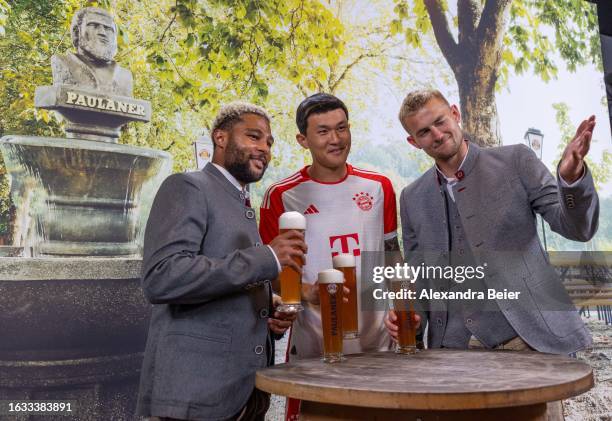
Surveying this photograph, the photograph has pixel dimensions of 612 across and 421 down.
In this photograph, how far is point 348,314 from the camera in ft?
5.64

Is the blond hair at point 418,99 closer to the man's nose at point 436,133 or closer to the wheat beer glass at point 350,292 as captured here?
the man's nose at point 436,133

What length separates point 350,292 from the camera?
5.57 feet

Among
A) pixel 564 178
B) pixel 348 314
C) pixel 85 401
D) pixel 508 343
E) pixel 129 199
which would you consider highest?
pixel 129 199

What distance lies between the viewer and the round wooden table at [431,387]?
107 centimetres

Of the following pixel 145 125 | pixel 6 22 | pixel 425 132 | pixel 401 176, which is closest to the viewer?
pixel 425 132

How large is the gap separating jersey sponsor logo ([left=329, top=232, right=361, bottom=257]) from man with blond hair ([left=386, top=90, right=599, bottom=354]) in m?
0.20

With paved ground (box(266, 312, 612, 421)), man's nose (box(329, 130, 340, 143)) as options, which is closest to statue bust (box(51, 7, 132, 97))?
man's nose (box(329, 130, 340, 143))

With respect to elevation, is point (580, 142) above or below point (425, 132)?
below

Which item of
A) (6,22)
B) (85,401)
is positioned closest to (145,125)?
(6,22)

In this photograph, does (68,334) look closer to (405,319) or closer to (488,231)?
(405,319)

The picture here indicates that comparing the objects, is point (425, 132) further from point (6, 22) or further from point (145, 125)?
point (6, 22)

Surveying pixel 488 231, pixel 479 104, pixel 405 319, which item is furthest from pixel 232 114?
pixel 479 104

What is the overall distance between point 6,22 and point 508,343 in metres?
3.32

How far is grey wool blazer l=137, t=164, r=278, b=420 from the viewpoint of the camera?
1498mm
